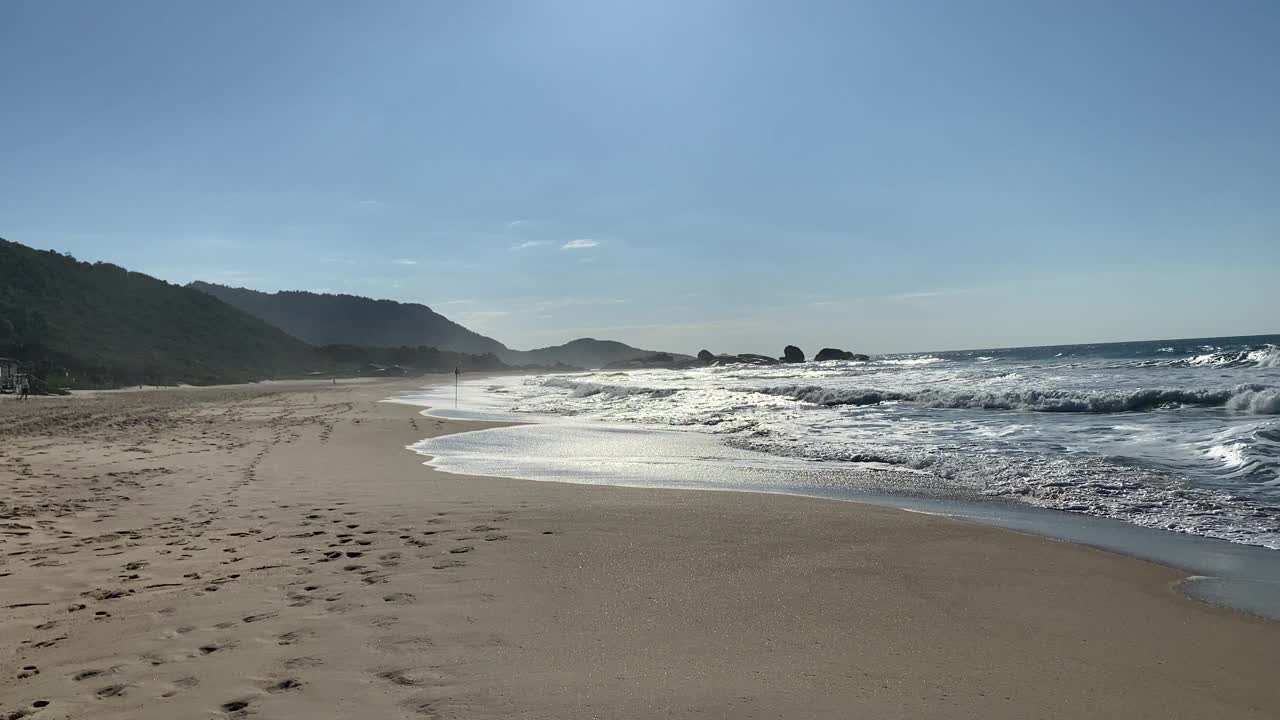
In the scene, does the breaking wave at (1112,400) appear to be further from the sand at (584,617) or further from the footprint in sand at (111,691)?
the footprint in sand at (111,691)

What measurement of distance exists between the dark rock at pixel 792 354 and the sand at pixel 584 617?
308ft

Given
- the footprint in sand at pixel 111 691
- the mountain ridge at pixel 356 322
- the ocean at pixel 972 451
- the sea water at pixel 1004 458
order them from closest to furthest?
the footprint in sand at pixel 111 691
the sea water at pixel 1004 458
the ocean at pixel 972 451
the mountain ridge at pixel 356 322

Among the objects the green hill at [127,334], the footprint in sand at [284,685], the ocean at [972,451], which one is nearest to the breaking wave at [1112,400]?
the ocean at [972,451]

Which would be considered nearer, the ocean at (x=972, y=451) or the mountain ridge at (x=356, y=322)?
the ocean at (x=972, y=451)

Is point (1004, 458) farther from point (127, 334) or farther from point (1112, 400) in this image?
point (127, 334)

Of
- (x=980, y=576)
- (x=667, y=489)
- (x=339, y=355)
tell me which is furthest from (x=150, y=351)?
(x=980, y=576)

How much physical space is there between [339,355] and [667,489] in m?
94.3

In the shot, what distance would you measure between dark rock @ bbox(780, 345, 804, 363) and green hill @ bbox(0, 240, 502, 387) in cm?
5149

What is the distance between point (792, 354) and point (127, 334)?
250ft

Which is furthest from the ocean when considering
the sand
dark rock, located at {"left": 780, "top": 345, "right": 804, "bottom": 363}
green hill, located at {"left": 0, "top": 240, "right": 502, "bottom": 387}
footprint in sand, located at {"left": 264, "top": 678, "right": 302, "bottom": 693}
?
dark rock, located at {"left": 780, "top": 345, "right": 804, "bottom": 363}

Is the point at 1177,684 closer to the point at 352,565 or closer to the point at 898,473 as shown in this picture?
the point at 352,565

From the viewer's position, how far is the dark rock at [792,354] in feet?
325

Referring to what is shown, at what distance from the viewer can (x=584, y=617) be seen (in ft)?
12.3

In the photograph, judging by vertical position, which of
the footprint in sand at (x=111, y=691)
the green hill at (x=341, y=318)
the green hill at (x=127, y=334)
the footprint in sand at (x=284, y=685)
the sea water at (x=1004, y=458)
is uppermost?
the green hill at (x=341, y=318)
